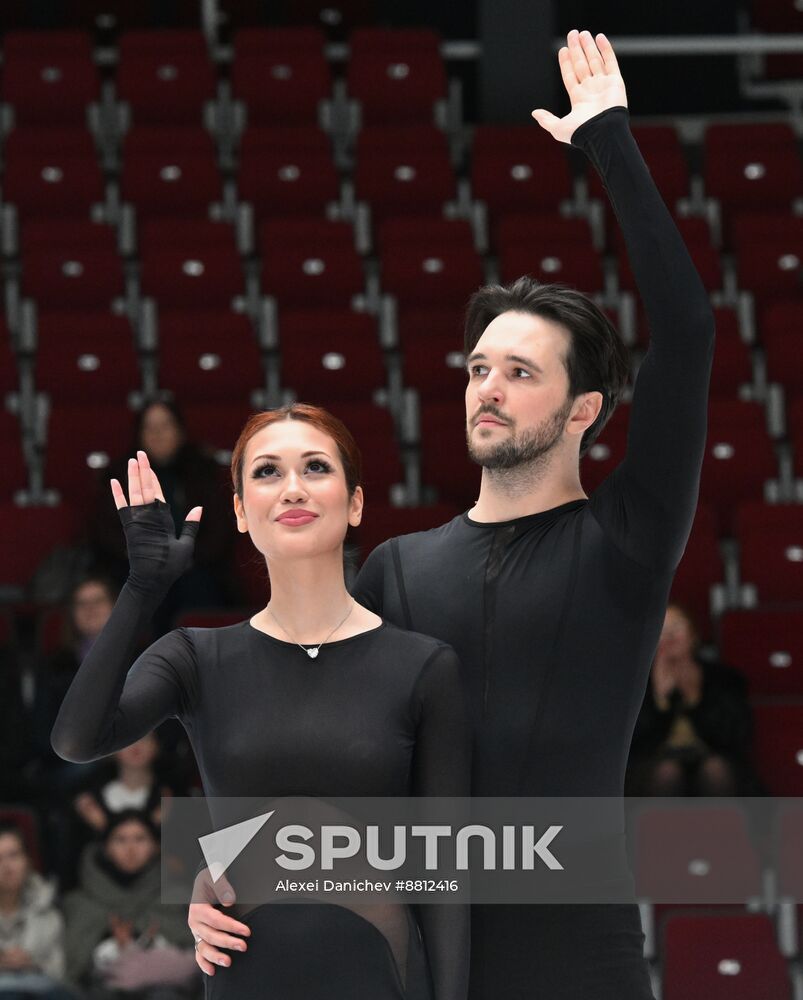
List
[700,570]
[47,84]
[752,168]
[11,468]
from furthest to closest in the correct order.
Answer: [47,84]
[752,168]
[11,468]
[700,570]

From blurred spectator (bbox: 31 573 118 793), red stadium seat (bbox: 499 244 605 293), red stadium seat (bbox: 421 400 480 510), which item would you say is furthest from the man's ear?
red stadium seat (bbox: 499 244 605 293)

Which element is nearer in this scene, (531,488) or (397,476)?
(531,488)

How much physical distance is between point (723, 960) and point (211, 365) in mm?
3086

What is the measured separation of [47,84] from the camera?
8234mm

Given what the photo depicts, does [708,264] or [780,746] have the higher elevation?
[708,264]

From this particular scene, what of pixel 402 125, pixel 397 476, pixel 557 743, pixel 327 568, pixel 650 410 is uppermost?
pixel 402 125

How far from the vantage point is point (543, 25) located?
8516 millimetres

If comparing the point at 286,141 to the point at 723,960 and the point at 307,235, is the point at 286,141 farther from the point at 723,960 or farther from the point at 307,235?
the point at 723,960

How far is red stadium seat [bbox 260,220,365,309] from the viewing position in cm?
716

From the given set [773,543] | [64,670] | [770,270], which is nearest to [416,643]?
[64,670]

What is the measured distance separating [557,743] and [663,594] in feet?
0.81

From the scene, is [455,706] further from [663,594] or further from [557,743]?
[663,594]

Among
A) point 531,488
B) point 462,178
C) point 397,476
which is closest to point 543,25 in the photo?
point 462,178

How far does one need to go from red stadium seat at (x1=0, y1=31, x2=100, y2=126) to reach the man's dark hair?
625 centimetres
